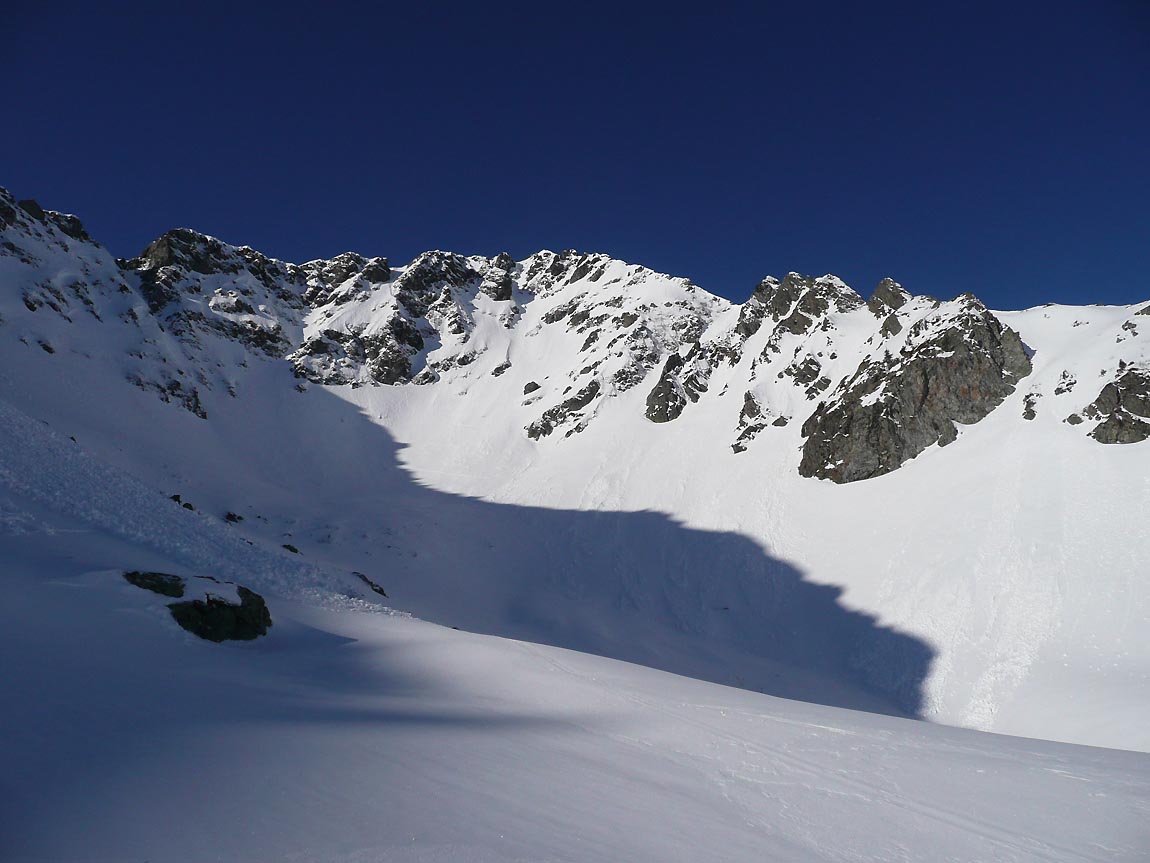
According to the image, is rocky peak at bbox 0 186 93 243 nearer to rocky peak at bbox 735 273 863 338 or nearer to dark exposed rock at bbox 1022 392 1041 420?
rocky peak at bbox 735 273 863 338

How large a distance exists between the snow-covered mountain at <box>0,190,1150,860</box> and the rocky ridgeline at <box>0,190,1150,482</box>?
18.0 inches

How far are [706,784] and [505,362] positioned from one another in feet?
321

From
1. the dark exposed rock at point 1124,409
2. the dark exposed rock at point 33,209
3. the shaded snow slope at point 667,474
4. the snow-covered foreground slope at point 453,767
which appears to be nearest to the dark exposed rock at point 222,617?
the snow-covered foreground slope at point 453,767

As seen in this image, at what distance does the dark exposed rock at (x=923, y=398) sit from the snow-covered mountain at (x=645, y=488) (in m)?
0.23

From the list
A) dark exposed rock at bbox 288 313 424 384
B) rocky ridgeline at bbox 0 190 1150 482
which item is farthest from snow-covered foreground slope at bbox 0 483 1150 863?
dark exposed rock at bbox 288 313 424 384

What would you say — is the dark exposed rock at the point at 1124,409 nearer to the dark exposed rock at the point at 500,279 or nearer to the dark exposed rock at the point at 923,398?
the dark exposed rock at the point at 923,398

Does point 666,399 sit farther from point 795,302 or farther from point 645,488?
point 795,302

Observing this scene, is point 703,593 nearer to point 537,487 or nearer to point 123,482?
point 537,487

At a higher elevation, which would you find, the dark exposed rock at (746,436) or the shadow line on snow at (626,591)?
the dark exposed rock at (746,436)

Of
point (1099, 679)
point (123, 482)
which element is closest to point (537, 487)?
point (123, 482)

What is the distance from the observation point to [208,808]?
4285 mm

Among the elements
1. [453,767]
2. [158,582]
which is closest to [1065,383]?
[453,767]

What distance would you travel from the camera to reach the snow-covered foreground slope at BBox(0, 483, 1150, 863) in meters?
4.24

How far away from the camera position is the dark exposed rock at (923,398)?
46531 mm
